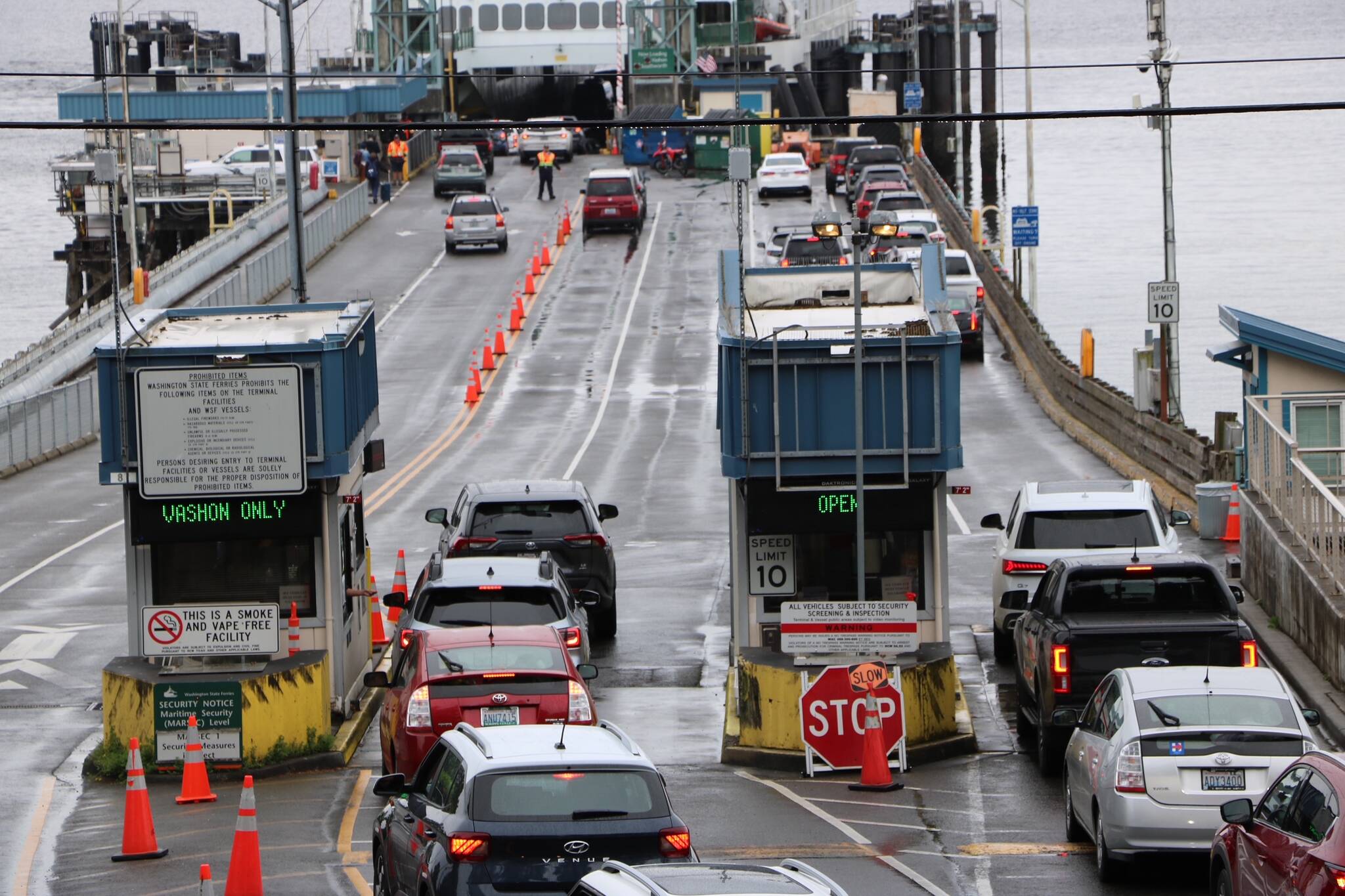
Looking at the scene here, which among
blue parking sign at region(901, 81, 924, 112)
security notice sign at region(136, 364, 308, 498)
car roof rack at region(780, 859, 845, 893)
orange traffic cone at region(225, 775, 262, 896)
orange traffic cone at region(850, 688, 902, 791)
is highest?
blue parking sign at region(901, 81, 924, 112)

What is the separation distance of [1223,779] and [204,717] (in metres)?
8.93

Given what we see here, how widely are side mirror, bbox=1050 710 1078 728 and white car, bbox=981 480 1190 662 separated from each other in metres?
6.23

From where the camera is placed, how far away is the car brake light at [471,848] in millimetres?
11055

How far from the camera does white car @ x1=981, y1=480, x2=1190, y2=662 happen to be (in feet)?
72.9

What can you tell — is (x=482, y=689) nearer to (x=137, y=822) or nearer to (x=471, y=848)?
(x=137, y=822)

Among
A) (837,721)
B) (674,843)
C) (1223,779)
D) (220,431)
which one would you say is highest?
(220,431)

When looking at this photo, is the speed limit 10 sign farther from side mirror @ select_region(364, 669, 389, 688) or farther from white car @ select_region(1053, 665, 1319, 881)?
white car @ select_region(1053, 665, 1319, 881)

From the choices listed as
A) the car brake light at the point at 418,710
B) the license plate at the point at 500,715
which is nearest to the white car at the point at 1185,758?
the license plate at the point at 500,715

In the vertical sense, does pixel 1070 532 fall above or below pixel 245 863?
above

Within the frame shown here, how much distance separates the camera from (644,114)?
308 feet

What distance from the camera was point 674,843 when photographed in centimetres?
1120

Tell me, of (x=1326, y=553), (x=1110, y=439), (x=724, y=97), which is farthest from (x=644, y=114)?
(x=1326, y=553)

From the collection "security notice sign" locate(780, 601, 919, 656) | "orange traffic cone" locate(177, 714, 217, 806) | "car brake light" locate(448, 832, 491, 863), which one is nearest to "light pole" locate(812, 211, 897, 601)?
"security notice sign" locate(780, 601, 919, 656)

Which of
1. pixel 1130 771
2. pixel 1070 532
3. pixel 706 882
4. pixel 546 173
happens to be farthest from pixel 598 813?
pixel 546 173
